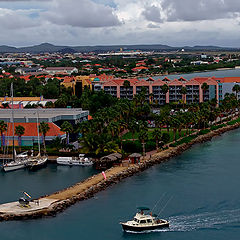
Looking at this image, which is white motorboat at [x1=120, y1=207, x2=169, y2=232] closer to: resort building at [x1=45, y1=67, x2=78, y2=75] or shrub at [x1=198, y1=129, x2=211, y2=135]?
shrub at [x1=198, y1=129, x2=211, y2=135]

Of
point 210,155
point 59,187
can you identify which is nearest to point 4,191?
point 59,187

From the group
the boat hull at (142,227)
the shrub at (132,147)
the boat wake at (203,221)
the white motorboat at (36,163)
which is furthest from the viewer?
the shrub at (132,147)

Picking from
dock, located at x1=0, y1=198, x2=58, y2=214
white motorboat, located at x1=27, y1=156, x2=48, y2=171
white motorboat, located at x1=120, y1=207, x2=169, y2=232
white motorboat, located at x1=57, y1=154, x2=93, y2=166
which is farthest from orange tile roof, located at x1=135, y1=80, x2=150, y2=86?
white motorboat, located at x1=120, y1=207, x2=169, y2=232

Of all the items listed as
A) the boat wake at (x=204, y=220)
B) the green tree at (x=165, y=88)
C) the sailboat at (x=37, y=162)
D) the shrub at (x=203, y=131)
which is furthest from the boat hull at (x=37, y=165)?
the green tree at (x=165, y=88)

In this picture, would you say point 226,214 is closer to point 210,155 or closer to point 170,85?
point 210,155

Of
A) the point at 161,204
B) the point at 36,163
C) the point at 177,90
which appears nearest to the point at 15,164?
the point at 36,163

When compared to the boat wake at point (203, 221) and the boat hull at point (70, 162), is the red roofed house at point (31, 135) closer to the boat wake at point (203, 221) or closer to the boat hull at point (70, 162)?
the boat hull at point (70, 162)
